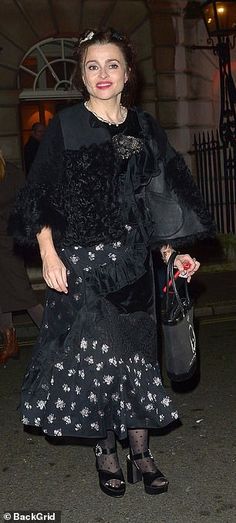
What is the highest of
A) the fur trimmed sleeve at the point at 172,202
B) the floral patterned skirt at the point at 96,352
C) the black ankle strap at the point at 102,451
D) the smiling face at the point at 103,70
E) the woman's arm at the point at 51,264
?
the smiling face at the point at 103,70

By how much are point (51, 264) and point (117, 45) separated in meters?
1.02

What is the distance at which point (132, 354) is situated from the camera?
11.9 feet

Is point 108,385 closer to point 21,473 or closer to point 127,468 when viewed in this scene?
point 127,468

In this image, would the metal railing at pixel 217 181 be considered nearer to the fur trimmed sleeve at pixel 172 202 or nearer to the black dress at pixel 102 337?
the fur trimmed sleeve at pixel 172 202

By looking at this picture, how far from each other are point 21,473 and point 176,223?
1.52 metres

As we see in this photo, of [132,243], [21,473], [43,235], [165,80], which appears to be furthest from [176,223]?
[165,80]

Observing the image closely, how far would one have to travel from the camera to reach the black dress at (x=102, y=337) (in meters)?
3.56

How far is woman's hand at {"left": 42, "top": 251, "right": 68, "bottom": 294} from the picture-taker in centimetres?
347

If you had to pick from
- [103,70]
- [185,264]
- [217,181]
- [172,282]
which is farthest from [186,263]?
[217,181]

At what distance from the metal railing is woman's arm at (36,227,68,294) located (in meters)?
8.79

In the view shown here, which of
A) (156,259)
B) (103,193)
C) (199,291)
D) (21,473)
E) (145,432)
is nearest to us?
(103,193)

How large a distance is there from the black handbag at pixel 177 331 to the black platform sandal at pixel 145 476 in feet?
1.54

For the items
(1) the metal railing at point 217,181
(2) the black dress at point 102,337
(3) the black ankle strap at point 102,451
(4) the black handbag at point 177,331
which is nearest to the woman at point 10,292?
(3) the black ankle strap at point 102,451

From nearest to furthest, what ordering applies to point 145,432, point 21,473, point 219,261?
point 145,432
point 21,473
point 219,261
